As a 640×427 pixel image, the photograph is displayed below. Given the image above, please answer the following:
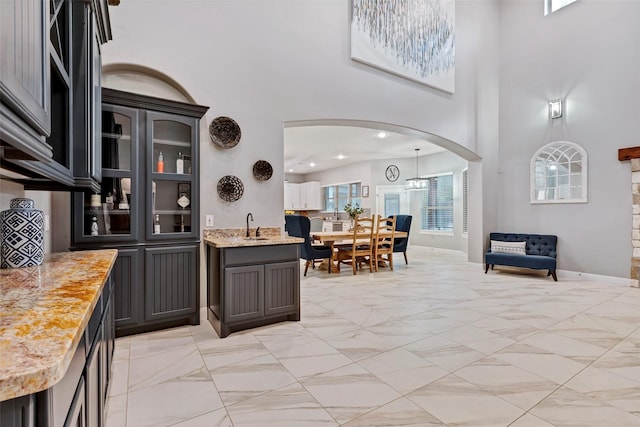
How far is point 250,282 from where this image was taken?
315cm

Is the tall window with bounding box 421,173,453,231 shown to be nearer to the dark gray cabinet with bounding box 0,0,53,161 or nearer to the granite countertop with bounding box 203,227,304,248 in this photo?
the granite countertop with bounding box 203,227,304,248

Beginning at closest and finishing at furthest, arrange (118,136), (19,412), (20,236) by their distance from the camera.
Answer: (19,412) < (20,236) < (118,136)

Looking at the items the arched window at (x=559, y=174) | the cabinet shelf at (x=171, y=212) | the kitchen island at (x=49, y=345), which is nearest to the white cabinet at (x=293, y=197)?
the arched window at (x=559, y=174)

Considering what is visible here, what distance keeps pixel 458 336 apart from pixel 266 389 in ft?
6.03

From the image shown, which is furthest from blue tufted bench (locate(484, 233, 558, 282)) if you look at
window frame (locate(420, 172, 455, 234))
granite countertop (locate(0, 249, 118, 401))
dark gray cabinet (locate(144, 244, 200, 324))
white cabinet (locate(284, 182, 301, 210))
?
white cabinet (locate(284, 182, 301, 210))

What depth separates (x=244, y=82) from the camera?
12.6 feet

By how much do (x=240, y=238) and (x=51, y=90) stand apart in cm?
215

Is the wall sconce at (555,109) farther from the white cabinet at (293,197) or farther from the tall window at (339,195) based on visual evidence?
the white cabinet at (293,197)

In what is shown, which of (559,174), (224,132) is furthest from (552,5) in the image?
(224,132)

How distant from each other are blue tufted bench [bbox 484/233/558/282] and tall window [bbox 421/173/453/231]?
3.29 metres

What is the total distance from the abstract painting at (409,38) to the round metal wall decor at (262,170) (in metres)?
2.12

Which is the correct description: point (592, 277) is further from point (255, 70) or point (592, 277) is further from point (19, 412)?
point (19, 412)

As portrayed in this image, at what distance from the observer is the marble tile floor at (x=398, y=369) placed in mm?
1879

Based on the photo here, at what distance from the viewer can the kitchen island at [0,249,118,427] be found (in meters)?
0.61
